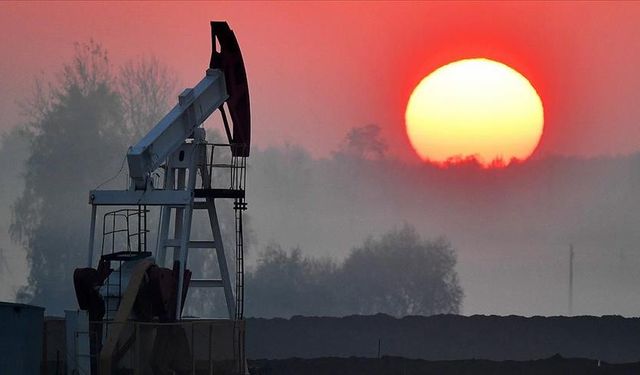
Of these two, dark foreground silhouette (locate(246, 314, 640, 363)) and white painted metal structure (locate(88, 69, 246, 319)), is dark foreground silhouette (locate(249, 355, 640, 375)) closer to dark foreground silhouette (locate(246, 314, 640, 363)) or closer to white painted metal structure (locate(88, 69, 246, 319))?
white painted metal structure (locate(88, 69, 246, 319))

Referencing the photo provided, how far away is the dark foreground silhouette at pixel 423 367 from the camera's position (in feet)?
135

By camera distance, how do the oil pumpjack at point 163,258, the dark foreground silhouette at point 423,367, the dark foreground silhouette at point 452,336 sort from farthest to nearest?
the dark foreground silhouette at point 452,336
the dark foreground silhouette at point 423,367
the oil pumpjack at point 163,258

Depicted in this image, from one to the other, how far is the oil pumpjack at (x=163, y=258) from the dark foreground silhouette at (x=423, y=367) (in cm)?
298

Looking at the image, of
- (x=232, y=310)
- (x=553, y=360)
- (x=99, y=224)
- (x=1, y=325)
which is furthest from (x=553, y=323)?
(x=99, y=224)

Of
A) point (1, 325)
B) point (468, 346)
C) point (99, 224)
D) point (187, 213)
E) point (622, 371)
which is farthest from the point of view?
point (99, 224)

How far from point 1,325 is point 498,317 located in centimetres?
2766

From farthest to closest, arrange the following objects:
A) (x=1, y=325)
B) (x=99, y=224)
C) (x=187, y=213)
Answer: (x=99, y=224), (x=187, y=213), (x=1, y=325)

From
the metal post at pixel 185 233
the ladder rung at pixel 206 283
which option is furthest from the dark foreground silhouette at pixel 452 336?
the metal post at pixel 185 233

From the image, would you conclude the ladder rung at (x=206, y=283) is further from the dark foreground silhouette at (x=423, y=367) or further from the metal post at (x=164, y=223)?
the dark foreground silhouette at (x=423, y=367)

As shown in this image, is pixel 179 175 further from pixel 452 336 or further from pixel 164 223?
pixel 452 336

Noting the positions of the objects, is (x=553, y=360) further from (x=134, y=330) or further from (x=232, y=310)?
(x=134, y=330)

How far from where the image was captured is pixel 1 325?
34.1 metres

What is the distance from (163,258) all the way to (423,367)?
8.21 meters

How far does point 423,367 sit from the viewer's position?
42.1m
